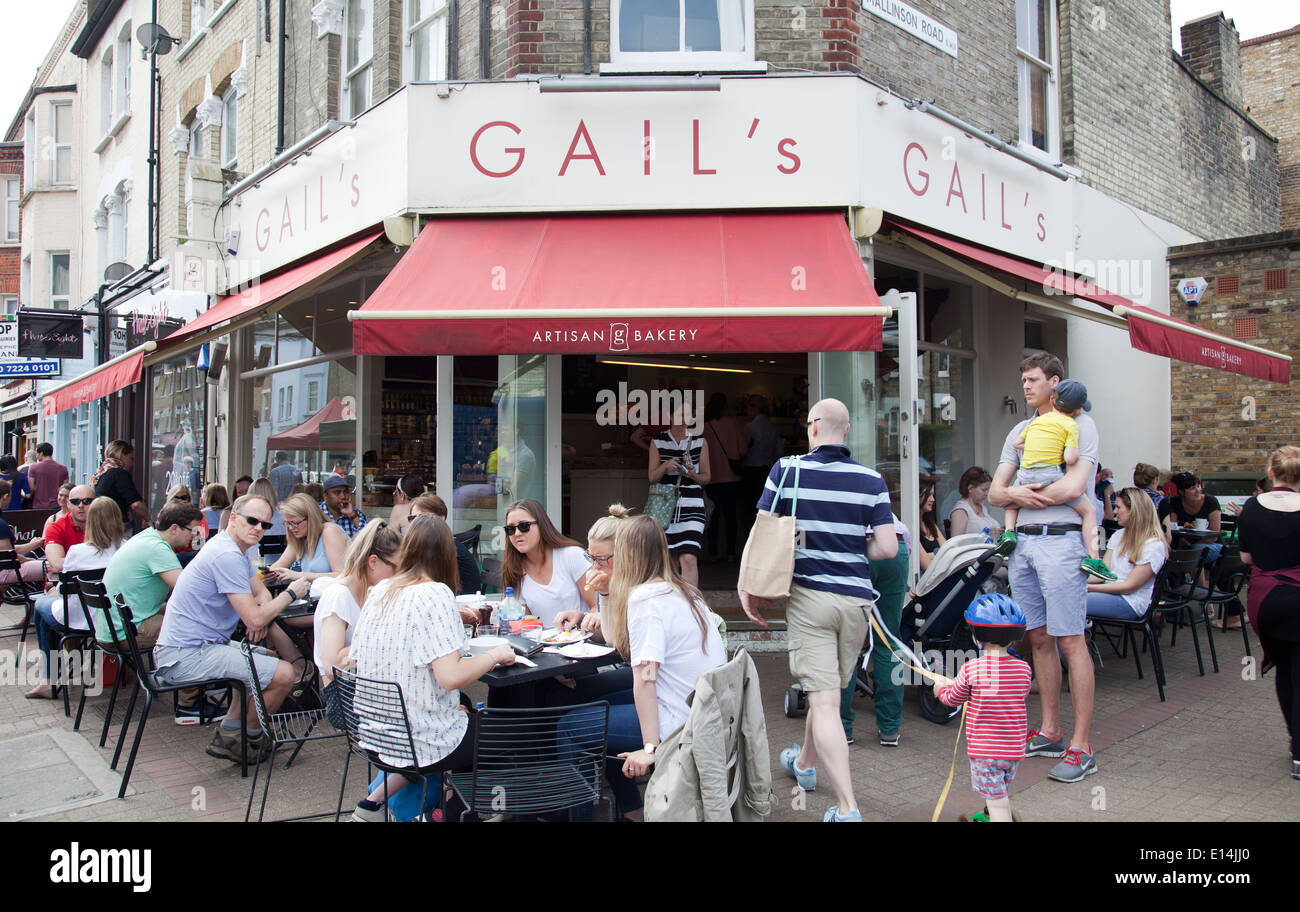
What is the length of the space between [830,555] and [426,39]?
694 cm

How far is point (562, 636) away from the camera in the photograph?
14.4 ft

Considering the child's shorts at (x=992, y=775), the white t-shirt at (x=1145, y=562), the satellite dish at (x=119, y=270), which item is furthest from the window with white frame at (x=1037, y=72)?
the satellite dish at (x=119, y=270)

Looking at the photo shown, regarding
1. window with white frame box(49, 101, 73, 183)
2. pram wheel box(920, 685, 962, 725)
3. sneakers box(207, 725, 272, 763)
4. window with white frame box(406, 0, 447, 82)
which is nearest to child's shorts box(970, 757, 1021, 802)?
pram wheel box(920, 685, 962, 725)

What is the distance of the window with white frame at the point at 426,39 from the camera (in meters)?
8.35

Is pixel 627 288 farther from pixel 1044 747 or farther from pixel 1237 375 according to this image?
pixel 1237 375

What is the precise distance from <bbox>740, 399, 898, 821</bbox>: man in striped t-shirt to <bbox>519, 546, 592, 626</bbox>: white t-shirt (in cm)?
111

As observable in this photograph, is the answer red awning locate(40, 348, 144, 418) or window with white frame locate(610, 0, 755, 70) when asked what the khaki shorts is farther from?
red awning locate(40, 348, 144, 418)

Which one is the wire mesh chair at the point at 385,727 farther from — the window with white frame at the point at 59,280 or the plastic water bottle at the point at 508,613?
the window with white frame at the point at 59,280

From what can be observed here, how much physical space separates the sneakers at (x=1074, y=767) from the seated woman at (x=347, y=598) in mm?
3472

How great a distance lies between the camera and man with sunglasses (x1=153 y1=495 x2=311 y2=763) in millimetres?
4863

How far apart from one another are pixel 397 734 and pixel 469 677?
350 mm
